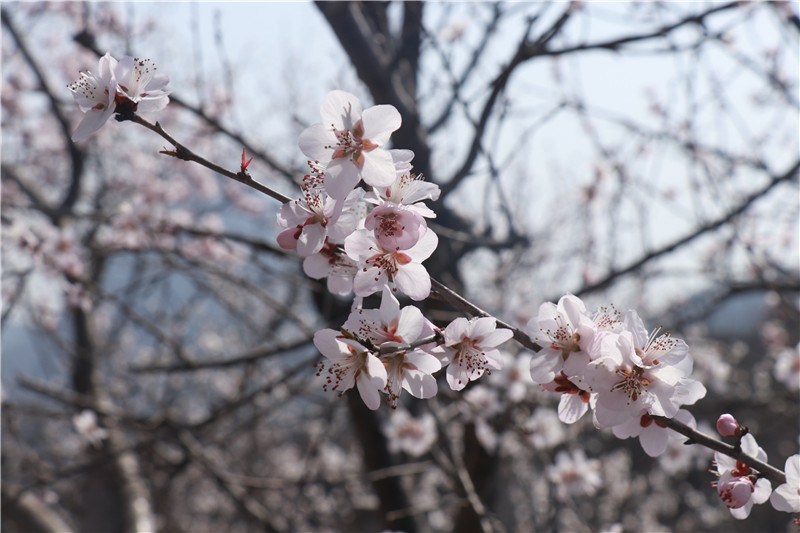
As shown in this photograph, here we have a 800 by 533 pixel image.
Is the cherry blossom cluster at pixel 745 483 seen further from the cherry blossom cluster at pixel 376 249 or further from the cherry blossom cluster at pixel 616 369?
the cherry blossom cluster at pixel 376 249

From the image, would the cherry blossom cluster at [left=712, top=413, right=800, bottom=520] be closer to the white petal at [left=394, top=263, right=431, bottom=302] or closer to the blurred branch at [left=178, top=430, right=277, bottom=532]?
the white petal at [left=394, top=263, right=431, bottom=302]

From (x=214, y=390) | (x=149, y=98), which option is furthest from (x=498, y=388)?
(x=214, y=390)

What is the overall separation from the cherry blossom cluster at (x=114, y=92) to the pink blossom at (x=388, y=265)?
1.61 ft

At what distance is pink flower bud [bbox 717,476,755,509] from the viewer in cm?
104

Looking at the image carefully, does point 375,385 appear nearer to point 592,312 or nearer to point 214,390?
point 592,312

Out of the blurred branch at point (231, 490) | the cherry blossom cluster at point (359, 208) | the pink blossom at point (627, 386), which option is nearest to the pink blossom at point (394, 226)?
the cherry blossom cluster at point (359, 208)

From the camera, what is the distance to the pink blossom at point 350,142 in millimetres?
993

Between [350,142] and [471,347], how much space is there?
1.50ft

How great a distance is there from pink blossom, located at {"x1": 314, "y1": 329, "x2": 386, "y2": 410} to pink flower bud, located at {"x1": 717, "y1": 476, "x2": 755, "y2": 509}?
0.69 m

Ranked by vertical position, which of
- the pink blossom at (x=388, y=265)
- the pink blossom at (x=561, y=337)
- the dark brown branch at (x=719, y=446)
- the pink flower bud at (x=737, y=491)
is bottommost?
the pink flower bud at (x=737, y=491)

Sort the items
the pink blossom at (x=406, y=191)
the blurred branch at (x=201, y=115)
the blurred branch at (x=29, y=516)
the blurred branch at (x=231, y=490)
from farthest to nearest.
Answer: the blurred branch at (x=29, y=516), the blurred branch at (x=231, y=490), the blurred branch at (x=201, y=115), the pink blossom at (x=406, y=191)

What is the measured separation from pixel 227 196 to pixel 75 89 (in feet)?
31.6

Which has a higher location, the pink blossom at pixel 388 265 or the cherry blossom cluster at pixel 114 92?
the cherry blossom cluster at pixel 114 92

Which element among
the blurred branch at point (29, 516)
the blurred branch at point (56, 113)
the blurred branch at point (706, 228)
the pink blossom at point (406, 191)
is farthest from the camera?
the blurred branch at point (56, 113)
